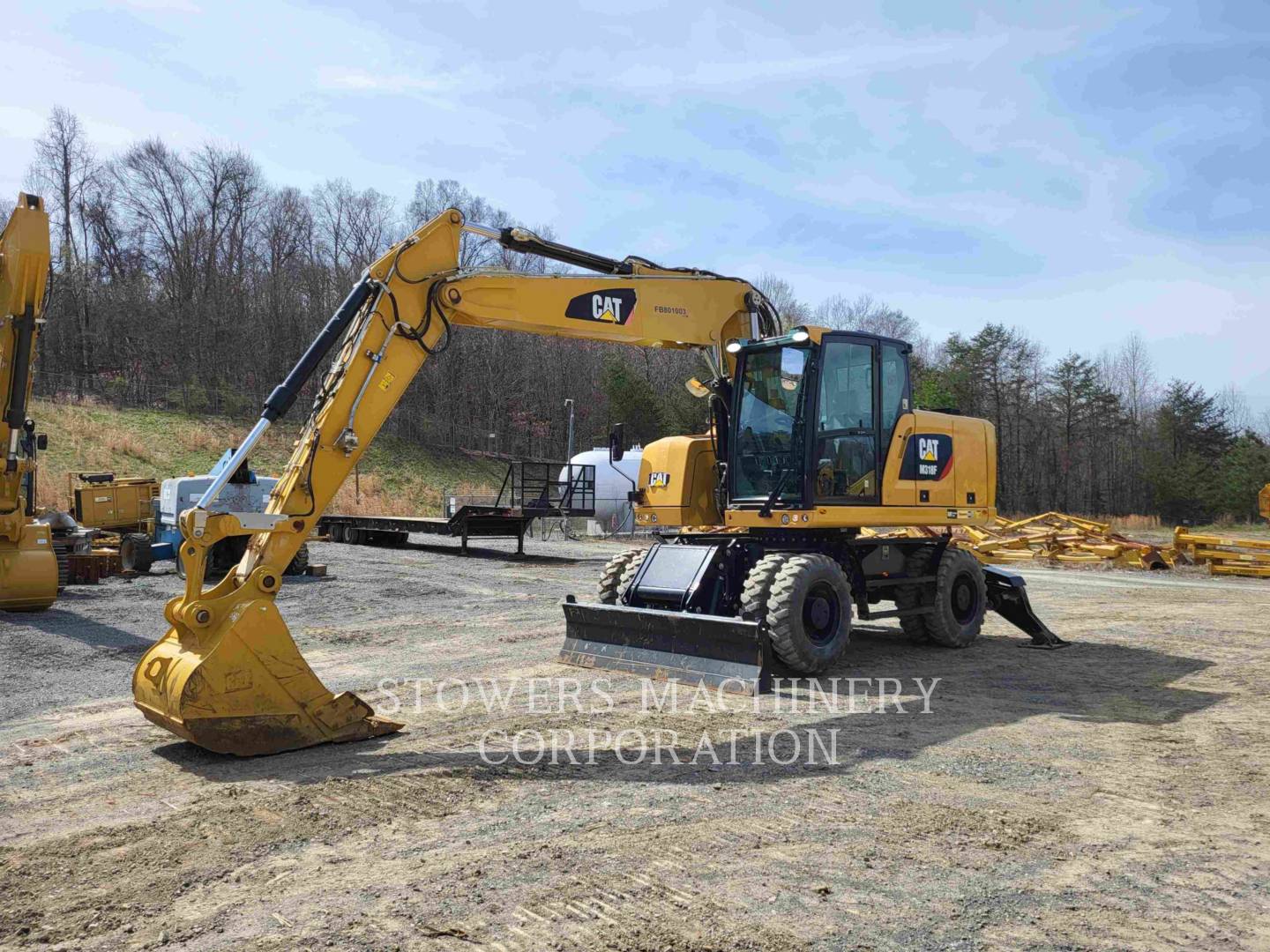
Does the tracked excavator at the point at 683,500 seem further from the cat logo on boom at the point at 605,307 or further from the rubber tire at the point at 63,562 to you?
the rubber tire at the point at 63,562

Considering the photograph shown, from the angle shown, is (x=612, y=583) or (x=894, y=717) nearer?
(x=894, y=717)

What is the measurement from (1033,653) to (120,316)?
44.9 m

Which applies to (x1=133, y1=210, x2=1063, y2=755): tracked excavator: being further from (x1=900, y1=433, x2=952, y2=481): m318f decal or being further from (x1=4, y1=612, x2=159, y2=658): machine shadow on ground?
(x1=4, y1=612, x2=159, y2=658): machine shadow on ground

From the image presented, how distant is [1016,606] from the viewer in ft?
36.4

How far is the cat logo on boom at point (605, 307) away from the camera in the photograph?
7.91m

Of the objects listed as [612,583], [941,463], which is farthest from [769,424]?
[612,583]

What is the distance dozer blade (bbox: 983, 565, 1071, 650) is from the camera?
35.6 feet

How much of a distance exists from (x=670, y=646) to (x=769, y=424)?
231 cm

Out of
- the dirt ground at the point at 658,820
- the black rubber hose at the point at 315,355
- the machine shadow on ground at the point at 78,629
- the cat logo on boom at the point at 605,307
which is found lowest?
the dirt ground at the point at 658,820

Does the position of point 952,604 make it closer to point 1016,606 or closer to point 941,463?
point 1016,606

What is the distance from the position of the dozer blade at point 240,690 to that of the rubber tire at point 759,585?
355cm

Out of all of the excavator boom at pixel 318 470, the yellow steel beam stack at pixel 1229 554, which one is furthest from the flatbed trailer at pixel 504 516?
the yellow steel beam stack at pixel 1229 554

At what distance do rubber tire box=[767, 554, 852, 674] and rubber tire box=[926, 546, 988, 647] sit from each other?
84.0 inches

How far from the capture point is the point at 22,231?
1216 cm
